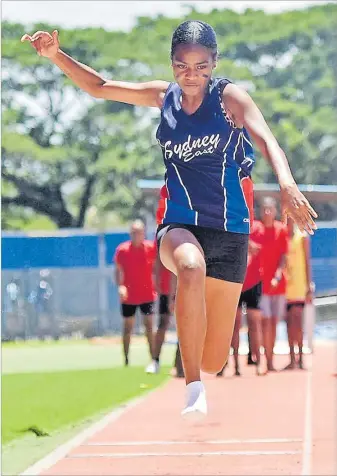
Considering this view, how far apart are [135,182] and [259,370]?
22.8 m

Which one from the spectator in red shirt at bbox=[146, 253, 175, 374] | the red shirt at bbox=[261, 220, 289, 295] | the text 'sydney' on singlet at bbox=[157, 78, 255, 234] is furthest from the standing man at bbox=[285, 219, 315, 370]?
the text 'sydney' on singlet at bbox=[157, 78, 255, 234]

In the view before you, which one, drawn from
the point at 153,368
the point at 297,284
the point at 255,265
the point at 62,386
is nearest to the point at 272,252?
the point at 255,265

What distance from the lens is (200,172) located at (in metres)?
5.21

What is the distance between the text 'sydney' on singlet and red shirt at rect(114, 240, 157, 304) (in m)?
9.81

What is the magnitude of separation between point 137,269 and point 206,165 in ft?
33.3

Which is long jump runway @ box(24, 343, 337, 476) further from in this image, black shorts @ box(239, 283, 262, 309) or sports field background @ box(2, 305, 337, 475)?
black shorts @ box(239, 283, 262, 309)

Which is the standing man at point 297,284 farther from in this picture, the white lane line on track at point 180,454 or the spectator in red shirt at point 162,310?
→ the white lane line on track at point 180,454

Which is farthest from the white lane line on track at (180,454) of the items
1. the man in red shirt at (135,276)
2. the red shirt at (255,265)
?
the man in red shirt at (135,276)

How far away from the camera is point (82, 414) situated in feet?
35.9

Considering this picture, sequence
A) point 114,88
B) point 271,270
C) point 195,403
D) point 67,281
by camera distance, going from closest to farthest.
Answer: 1. point 195,403
2. point 114,88
3. point 271,270
4. point 67,281

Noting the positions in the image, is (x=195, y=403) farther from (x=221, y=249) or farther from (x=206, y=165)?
(x=206, y=165)

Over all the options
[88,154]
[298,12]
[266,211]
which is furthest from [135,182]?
[266,211]

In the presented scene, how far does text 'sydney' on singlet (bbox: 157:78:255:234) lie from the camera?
201 inches

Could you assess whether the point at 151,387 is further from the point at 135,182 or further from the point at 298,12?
the point at 298,12
